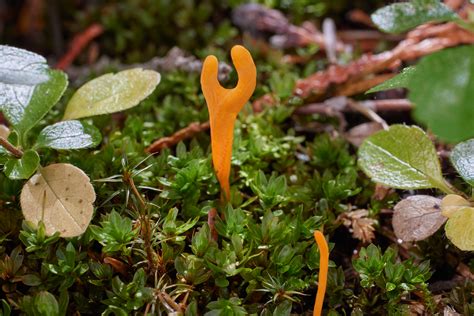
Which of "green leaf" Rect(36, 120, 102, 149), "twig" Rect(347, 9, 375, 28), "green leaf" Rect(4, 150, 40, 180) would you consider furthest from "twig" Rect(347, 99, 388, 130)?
"green leaf" Rect(4, 150, 40, 180)

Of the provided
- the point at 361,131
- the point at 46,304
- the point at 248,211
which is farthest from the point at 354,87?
the point at 46,304

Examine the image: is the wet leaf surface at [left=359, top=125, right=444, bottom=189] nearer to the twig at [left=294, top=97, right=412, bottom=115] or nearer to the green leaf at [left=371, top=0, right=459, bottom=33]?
the green leaf at [left=371, top=0, right=459, bottom=33]

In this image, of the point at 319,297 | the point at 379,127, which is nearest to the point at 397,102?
the point at 379,127

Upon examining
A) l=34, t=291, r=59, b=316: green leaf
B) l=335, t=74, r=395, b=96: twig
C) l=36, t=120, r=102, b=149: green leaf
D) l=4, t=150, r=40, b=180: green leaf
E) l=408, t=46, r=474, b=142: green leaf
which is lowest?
l=335, t=74, r=395, b=96: twig

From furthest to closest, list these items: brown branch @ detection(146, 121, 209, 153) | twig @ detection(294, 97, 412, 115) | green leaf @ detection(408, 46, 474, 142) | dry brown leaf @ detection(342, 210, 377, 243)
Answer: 1. twig @ detection(294, 97, 412, 115)
2. brown branch @ detection(146, 121, 209, 153)
3. dry brown leaf @ detection(342, 210, 377, 243)
4. green leaf @ detection(408, 46, 474, 142)

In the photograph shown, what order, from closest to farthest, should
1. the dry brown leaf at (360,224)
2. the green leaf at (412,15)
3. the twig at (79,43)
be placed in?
the green leaf at (412,15), the dry brown leaf at (360,224), the twig at (79,43)

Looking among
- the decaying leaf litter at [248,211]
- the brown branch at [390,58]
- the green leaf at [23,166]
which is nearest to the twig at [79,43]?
the decaying leaf litter at [248,211]

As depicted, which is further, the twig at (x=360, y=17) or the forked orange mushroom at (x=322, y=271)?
the twig at (x=360, y=17)

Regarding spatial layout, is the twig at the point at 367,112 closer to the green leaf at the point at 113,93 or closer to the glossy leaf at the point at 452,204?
the glossy leaf at the point at 452,204
